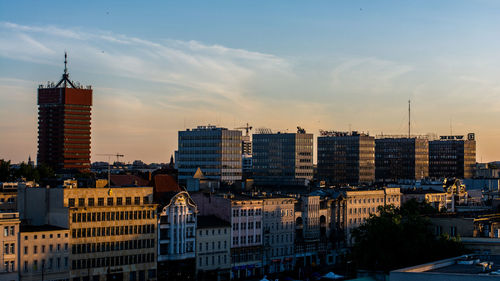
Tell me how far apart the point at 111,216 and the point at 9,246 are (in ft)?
66.4

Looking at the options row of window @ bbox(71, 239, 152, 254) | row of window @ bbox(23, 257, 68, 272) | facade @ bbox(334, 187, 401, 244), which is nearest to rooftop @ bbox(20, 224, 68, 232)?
row of window @ bbox(71, 239, 152, 254)

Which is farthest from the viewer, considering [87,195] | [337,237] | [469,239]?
[337,237]

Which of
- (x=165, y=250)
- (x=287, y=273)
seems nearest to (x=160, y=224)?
(x=165, y=250)

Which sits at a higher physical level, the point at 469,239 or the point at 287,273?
the point at 469,239

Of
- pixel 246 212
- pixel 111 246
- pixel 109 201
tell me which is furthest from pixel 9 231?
pixel 246 212

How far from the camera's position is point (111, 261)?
440 ft

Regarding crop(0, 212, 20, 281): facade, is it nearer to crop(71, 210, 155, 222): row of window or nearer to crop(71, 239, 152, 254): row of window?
crop(71, 239, 152, 254): row of window

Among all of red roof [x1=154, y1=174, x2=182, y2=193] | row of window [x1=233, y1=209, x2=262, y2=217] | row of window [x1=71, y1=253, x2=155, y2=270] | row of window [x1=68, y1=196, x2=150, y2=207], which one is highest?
red roof [x1=154, y1=174, x2=182, y2=193]

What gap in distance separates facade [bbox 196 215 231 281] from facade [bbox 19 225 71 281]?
29202mm

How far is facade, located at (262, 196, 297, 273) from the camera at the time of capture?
16338cm

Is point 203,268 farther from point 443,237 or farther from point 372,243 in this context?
point 443,237

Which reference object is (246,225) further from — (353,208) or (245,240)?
(353,208)

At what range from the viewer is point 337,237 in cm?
18262

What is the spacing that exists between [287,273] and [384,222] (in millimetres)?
43045
